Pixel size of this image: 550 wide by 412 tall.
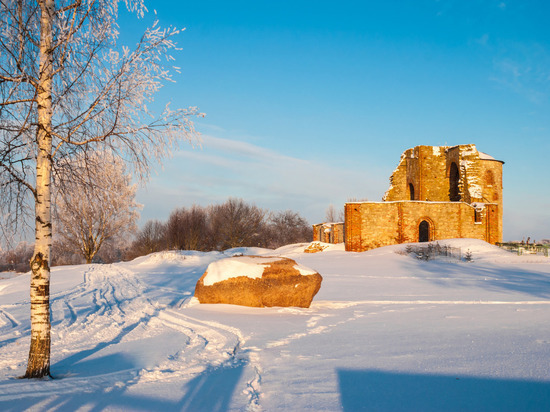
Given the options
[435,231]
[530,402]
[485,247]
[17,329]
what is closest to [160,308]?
[17,329]

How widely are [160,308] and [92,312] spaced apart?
1.51 m

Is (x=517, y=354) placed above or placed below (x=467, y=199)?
below

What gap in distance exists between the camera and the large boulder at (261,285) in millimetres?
9039

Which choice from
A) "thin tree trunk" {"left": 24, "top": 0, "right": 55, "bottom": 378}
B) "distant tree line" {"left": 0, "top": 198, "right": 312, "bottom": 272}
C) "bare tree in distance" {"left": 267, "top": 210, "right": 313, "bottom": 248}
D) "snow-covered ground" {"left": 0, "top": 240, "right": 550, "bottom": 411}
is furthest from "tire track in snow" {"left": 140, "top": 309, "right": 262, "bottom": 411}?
"bare tree in distance" {"left": 267, "top": 210, "right": 313, "bottom": 248}

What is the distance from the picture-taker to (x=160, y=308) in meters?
9.70

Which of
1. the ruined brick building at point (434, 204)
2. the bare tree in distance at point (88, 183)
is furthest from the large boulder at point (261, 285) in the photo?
the ruined brick building at point (434, 204)

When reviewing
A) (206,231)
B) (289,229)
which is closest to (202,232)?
(206,231)

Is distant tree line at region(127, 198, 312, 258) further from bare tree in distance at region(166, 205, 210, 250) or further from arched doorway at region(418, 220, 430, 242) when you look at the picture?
arched doorway at region(418, 220, 430, 242)

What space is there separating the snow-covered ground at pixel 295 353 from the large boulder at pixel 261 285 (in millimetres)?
308

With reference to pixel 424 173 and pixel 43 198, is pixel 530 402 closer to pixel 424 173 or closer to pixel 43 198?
pixel 43 198

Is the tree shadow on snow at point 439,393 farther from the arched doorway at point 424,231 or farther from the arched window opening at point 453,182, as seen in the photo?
the arched window opening at point 453,182

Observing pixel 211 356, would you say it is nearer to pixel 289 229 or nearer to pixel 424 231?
pixel 424 231

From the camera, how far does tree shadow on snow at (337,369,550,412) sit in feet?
11.2

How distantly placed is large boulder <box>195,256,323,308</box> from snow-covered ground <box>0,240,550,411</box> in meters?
0.31
